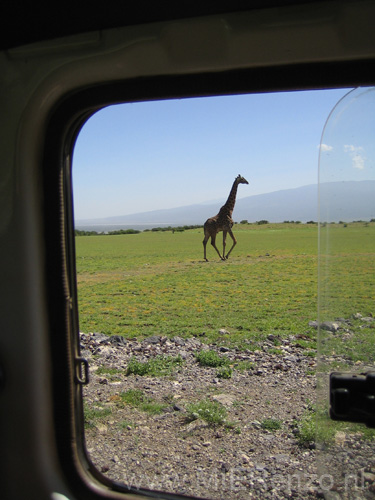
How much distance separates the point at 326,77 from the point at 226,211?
1079 centimetres

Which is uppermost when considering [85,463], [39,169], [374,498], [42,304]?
[39,169]

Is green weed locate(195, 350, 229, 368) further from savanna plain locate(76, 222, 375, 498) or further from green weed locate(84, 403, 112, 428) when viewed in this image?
green weed locate(84, 403, 112, 428)

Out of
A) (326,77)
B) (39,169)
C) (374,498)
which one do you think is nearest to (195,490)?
(374,498)

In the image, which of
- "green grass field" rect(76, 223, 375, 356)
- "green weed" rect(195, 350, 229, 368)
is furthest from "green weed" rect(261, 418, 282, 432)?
"green grass field" rect(76, 223, 375, 356)

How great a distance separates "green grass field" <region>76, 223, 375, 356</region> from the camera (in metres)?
0.92

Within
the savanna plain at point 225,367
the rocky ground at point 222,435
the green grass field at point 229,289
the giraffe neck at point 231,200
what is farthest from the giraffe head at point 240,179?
the rocky ground at point 222,435

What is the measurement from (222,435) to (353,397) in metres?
1.85

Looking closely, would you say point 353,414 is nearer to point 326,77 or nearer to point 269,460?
point 326,77

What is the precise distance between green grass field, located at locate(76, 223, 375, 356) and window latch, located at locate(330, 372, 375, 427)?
123mm

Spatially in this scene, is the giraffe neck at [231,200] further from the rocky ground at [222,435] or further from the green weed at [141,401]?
the green weed at [141,401]

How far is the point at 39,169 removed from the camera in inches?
38.4

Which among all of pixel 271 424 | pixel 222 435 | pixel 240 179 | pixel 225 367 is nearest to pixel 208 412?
pixel 222 435

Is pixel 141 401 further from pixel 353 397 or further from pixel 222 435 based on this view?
pixel 353 397

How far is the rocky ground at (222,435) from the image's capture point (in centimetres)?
197
